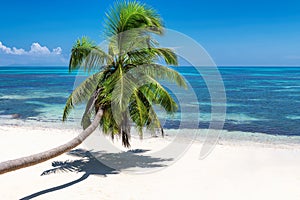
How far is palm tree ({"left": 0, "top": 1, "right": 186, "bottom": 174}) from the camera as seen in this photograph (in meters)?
7.87

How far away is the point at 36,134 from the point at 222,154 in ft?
27.3

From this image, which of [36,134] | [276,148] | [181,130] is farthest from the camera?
[181,130]

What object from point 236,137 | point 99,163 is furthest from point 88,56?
point 236,137

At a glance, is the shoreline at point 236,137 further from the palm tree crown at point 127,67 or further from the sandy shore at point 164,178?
the palm tree crown at point 127,67

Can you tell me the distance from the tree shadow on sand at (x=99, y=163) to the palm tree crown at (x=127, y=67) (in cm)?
117

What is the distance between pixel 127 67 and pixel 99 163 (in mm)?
3185

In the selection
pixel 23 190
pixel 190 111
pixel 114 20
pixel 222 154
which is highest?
pixel 114 20

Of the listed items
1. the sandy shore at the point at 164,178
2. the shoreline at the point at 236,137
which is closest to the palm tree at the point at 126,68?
the sandy shore at the point at 164,178

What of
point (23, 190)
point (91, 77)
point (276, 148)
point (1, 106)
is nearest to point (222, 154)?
point (276, 148)

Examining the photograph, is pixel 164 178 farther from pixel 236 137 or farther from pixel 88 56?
pixel 236 137

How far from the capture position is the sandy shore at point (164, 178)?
6.98 m

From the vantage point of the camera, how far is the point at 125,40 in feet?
26.0

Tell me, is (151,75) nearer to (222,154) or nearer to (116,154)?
(116,154)

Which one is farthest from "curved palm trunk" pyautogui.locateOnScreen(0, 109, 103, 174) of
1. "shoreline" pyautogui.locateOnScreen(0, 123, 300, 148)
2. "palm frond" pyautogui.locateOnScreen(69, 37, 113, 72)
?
"shoreline" pyautogui.locateOnScreen(0, 123, 300, 148)
